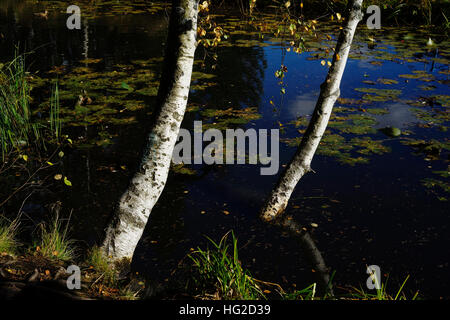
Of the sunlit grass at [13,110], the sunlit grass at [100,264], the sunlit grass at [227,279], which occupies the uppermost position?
the sunlit grass at [13,110]

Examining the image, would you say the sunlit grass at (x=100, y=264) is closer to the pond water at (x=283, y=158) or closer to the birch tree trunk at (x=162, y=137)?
the birch tree trunk at (x=162, y=137)

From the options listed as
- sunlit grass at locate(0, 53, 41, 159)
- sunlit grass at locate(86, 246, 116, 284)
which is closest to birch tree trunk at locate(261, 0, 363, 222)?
sunlit grass at locate(86, 246, 116, 284)

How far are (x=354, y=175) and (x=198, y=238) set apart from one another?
7.94 ft

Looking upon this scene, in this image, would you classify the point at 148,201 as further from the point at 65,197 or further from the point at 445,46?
the point at 445,46

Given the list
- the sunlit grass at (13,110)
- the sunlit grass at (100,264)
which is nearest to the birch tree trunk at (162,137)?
the sunlit grass at (100,264)

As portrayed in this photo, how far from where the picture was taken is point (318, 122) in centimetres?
445

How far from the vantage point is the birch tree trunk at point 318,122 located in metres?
4.16

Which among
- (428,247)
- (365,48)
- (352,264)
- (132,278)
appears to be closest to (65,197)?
(132,278)

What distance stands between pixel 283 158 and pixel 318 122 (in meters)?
1.76

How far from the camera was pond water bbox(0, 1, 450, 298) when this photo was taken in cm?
434

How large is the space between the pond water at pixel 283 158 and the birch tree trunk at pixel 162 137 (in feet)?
2.18

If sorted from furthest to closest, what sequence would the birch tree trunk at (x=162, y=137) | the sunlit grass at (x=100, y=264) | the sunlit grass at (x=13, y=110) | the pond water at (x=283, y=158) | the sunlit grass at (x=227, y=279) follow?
the sunlit grass at (x=13, y=110), the pond water at (x=283, y=158), the sunlit grass at (x=100, y=264), the birch tree trunk at (x=162, y=137), the sunlit grass at (x=227, y=279)

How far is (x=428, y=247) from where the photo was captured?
4328 mm

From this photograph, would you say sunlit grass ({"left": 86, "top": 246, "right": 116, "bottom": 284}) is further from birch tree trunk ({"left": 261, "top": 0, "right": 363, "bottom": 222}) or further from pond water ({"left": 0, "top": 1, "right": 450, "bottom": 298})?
birch tree trunk ({"left": 261, "top": 0, "right": 363, "bottom": 222})
